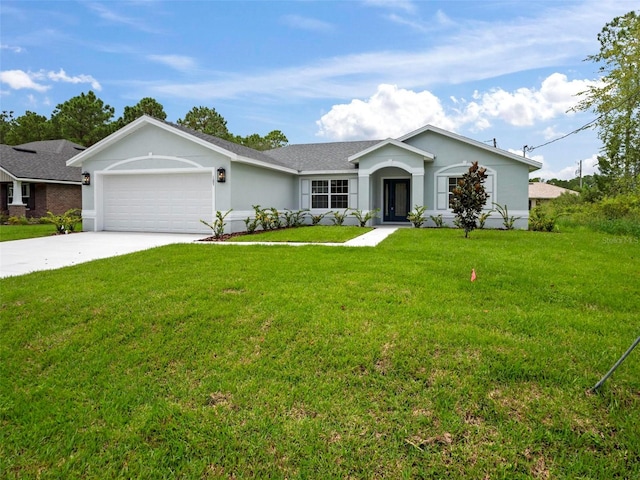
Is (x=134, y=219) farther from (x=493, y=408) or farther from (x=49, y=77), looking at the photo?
(x=493, y=408)

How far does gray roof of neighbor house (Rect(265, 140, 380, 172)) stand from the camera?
18547mm

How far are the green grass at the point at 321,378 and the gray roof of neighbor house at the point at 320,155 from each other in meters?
13.0

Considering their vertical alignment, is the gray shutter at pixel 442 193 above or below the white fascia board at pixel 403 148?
below

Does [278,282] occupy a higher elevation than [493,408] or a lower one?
higher

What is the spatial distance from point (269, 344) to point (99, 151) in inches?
583

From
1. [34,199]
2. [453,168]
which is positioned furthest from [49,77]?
[453,168]

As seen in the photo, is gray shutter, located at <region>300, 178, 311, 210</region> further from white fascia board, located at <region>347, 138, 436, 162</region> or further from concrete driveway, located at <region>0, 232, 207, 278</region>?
concrete driveway, located at <region>0, 232, 207, 278</region>

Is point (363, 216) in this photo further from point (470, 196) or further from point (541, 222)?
point (541, 222)

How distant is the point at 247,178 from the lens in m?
14.9

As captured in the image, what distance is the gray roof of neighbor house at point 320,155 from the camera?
730 inches

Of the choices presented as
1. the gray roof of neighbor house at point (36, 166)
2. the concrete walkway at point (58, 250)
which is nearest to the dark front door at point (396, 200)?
the concrete walkway at point (58, 250)

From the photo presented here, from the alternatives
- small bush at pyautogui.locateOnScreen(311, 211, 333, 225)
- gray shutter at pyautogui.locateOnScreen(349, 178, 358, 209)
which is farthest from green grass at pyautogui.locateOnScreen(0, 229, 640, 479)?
small bush at pyautogui.locateOnScreen(311, 211, 333, 225)

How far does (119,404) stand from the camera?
10.5 feet

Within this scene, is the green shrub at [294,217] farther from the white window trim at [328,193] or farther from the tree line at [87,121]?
the tree line at [87,121]
